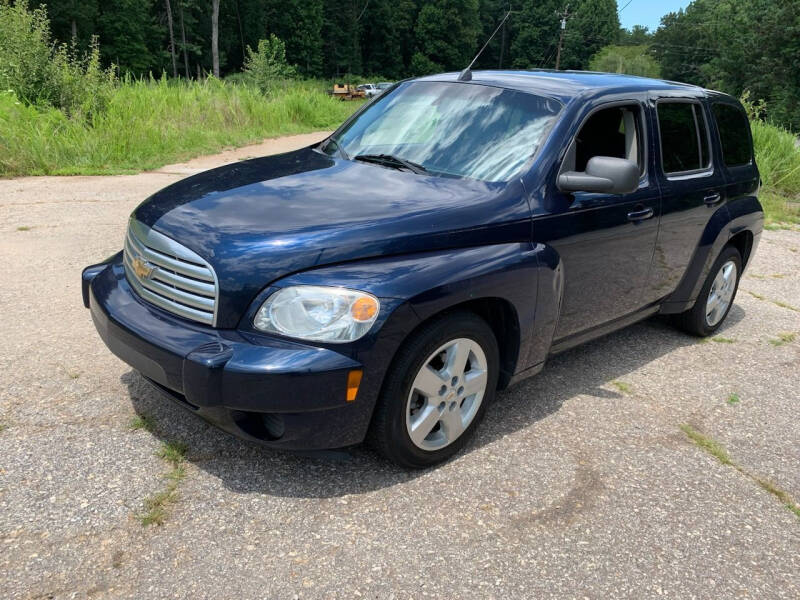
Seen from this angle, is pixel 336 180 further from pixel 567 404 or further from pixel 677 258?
pixel 677 258

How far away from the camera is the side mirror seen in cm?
344

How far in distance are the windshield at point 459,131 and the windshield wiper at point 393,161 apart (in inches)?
0.9

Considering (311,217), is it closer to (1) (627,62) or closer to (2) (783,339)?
(2) (783,339)

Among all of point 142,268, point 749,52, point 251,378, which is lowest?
point 251,378

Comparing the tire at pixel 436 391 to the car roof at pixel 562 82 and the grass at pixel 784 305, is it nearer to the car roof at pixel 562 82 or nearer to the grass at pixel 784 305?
the car roof at pixel 562 82

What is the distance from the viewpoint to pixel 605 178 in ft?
11.4

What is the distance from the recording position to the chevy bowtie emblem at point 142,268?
10.3ft

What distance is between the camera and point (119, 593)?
7.89 feet

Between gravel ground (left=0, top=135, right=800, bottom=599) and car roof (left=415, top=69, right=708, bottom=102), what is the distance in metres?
1.77

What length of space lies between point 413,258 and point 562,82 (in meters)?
1.78

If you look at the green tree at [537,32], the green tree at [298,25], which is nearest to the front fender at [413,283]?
the green tree at [298,25]

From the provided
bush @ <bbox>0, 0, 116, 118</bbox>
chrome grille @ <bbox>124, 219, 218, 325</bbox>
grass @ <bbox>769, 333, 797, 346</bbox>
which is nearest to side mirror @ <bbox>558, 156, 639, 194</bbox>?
chrome grille @ <bbox>124, 219, 218, 325</bbox>

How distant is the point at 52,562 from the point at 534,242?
248cm

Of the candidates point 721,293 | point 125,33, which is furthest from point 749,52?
point 721,293
